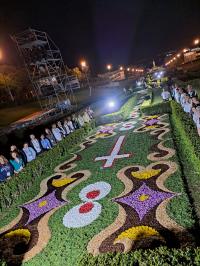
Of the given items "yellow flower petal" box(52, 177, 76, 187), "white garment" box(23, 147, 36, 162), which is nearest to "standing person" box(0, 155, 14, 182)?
"white garment" box(23, 147, 36, 162)

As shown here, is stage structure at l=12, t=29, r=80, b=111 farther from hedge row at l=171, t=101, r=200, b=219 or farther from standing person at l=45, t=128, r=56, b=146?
hedge row at l=171, t=101, r=200, b=219

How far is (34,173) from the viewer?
10.8 m

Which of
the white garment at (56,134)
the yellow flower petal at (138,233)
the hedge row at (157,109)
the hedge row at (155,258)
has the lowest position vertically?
the hedge row at (157,109)

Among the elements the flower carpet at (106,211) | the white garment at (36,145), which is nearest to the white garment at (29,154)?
the white garment at (36,145)

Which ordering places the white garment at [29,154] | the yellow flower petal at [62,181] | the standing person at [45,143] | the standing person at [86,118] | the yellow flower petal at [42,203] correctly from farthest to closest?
the standing person at [86,118] < the standing person at [45,143] < the white garment at [29,154] < the yellow flower petal at [62,181] < the yellow flower petal at [42,203]

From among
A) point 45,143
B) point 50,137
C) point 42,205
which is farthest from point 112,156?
point 50,137

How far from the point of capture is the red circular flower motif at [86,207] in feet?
24.1

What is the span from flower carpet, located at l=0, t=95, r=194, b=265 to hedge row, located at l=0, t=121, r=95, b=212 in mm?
539

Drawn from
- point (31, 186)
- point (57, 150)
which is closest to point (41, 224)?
point (31, 186)

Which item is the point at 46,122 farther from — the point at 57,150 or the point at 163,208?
the point at 163,208

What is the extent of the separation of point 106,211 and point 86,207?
77 centimetres

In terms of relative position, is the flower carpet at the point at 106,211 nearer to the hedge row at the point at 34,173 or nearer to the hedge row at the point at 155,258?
the hedge row at the point at 34,173

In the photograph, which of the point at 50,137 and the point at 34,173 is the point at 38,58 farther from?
the point at 34,173

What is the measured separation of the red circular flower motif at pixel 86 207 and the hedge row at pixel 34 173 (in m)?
3.07
